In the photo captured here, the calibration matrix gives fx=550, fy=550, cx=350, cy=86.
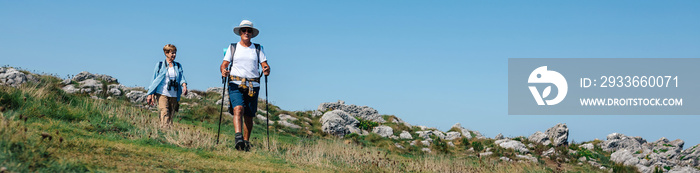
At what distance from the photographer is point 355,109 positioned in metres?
37.3

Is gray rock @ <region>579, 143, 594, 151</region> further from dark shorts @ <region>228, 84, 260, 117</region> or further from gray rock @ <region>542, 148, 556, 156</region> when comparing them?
dark shorts @ <region>228, 84, 260, 117</region>

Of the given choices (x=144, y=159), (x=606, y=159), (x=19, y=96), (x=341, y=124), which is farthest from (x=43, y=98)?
(x=606, y=159)

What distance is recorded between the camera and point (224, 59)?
10.6m

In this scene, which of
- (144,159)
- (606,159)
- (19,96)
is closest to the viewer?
(144,159)

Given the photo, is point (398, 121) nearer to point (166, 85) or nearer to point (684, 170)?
point (684, 170)

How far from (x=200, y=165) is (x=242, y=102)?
256 cm

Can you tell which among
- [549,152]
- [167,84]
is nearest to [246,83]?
[167,84]

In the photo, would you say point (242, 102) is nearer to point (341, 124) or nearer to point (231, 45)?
point (231, 45)

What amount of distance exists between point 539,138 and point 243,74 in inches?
910

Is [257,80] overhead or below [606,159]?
overhead

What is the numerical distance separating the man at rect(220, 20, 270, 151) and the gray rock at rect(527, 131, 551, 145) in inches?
876

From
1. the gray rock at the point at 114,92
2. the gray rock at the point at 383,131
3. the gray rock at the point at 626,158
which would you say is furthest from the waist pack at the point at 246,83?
the gray rock at the point at 114,92

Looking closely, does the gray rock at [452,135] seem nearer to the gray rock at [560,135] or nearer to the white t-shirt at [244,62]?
the gray rock at [560,135]

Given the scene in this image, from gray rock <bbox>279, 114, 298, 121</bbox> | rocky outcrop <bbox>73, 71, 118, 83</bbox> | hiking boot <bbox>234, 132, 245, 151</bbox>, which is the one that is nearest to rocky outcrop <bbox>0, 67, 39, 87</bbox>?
rocky outcrop <bbox>73, 71, 118, 83</bbox>
